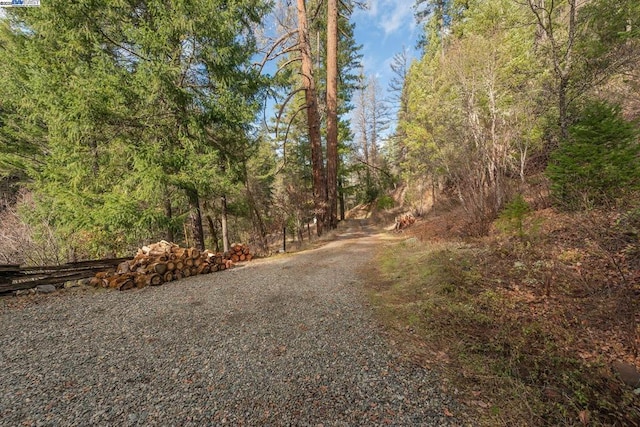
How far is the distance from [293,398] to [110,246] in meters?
8.28

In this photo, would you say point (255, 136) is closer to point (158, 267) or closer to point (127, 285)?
point (158, 267)

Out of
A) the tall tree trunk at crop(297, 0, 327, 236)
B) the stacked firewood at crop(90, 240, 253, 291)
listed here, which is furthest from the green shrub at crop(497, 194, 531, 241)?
the tall tree trunk at crop(297, 0, 327, 236)

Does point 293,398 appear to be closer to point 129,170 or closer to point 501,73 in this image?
point 129,170

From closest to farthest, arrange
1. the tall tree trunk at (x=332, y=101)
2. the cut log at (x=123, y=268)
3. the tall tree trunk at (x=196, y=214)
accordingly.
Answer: the cut log at (x=123, y=268) → the tall tree trunk at (x=196, y=214) → the tall tree trunk at (x=332, y=101)

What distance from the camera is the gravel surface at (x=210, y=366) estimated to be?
188 centimetres

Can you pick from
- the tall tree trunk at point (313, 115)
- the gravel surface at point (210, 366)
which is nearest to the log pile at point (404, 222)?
the tall tree trunk at point (313, 115)

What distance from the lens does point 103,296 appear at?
454 centimetres

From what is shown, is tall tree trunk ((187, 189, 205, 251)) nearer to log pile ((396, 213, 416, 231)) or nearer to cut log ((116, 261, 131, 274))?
cut log ((116, 261, 131, 274))

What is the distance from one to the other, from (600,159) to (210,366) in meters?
6.98

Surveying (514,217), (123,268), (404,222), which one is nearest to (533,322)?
(514,217)

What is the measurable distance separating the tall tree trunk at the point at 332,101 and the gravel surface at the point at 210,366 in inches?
315

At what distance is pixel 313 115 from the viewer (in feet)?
35.6

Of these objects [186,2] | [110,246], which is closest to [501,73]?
[186,2]

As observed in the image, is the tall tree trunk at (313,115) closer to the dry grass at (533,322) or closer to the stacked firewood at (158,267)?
the stacked firewood at (158,267)
